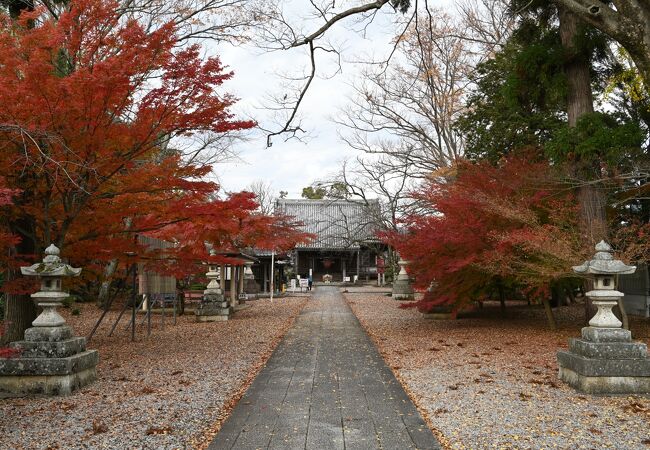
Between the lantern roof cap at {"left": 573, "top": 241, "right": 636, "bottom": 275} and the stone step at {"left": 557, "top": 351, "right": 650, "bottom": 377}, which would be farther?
the lantern roof cap at {"left": 573, "top": 241, "right": 636, "bottom": 275}

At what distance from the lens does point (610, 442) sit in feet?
14.7

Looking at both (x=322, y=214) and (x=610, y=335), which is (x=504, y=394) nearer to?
(x=610, y=335)

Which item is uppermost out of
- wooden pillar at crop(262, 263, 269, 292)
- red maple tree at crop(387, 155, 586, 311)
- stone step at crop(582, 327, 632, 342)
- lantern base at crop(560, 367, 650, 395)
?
red maple tree at crop(387, 155, 586, 311)

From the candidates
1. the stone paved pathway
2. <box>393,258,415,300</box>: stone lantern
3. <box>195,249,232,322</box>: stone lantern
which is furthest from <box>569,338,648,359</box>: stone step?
<box>393,258,415,300</box>: stone lantern

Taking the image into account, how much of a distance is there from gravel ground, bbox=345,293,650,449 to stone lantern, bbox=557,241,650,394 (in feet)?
0.65

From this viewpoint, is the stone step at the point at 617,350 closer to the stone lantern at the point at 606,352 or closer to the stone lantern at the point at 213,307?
the stone lantern at the point at 606,352

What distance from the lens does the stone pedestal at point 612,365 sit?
5.98 meters

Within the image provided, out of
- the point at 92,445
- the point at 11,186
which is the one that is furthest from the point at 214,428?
the point at 11,186

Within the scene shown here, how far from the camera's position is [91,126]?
7039 millimetres

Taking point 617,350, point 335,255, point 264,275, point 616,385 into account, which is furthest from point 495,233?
point 335,255

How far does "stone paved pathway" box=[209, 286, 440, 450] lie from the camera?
4598 mm

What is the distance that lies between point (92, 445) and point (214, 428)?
1.10m

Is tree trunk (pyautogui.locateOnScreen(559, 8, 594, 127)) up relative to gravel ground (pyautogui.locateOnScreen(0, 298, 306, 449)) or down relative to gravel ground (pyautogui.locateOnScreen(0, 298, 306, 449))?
up

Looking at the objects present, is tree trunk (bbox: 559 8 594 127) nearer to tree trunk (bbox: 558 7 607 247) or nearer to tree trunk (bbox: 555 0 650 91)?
tree trunk (bbox: 558 7 607 247)
